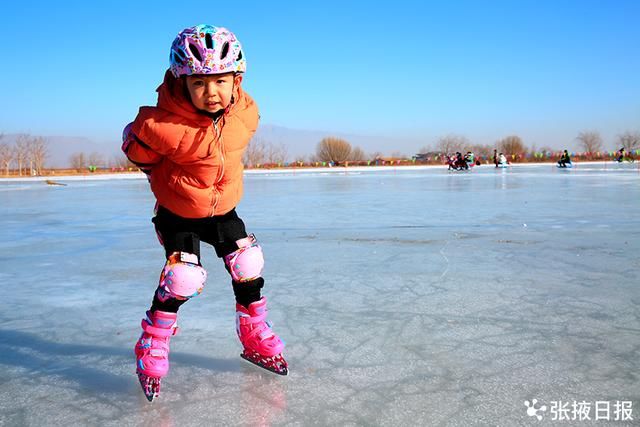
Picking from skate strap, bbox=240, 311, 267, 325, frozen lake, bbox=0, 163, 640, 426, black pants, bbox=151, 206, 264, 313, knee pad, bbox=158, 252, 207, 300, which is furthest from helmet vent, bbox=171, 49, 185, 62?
frozen lake, bbox=0, 163, 640, 426

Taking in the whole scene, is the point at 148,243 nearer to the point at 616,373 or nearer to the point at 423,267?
the point at 423,267

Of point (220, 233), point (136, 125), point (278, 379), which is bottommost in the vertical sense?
point (278, 379)

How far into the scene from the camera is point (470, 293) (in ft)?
10.4

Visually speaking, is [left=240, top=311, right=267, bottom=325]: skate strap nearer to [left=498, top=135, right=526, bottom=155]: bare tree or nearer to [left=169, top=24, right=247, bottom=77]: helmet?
[left=169, top=24, right=247, bottom=77]: helmet

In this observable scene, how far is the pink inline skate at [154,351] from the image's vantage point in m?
1.92

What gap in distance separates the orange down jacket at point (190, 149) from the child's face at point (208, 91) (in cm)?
3

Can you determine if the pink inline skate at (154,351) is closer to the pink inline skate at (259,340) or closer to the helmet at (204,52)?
the pink inline skate at (259,340)

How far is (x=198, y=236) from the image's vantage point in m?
2.12

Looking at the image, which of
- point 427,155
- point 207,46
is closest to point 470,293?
point 207,46

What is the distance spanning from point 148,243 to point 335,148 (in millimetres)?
62237

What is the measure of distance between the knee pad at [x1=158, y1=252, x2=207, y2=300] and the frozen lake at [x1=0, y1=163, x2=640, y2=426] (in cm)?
32

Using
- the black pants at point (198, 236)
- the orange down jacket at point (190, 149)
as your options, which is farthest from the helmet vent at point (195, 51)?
the black pants at point (198, 236)

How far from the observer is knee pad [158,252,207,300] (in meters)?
1.98

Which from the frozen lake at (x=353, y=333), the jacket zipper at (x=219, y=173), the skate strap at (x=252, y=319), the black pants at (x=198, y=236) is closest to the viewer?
the frozen lake at (x=353, y=333)
